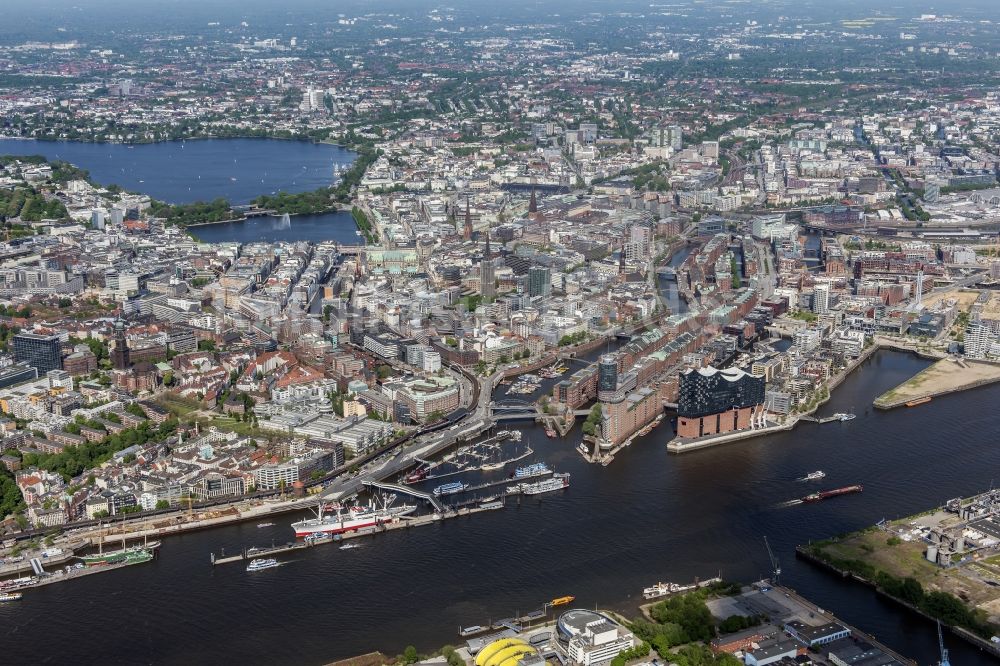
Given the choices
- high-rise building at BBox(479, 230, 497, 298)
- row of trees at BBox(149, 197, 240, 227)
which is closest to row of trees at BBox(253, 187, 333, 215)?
row of trees at BBox(149, 197, 240, 227)

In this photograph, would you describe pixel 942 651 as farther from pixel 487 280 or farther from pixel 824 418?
pixel 487 280

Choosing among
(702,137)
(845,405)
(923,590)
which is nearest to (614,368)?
(845,405)

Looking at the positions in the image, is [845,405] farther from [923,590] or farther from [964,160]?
[964,160]

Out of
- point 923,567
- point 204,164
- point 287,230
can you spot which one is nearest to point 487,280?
point 287,230

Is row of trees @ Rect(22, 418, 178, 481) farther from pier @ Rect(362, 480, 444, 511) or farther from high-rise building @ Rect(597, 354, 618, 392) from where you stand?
high-rise building @ Rect(597, 354, 618, 392)

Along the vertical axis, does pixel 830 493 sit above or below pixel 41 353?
below

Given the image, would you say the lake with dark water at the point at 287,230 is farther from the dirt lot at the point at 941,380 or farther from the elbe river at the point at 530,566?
the elbe river at the point at 530,566

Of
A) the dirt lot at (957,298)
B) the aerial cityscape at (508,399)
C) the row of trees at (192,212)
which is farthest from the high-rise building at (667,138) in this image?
the dirt lot at (957,298)
